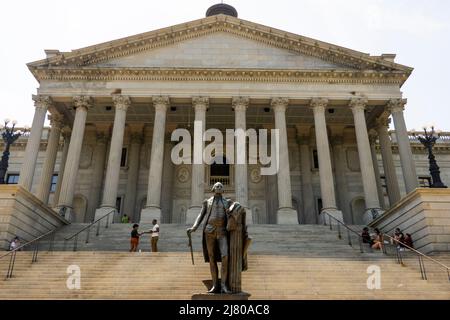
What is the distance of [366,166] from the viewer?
88.5 ft

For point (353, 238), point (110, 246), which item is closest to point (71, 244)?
point (110, 246)

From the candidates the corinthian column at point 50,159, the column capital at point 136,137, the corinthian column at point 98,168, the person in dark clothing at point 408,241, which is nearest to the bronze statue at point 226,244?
the person in dark clothing at point 408,241

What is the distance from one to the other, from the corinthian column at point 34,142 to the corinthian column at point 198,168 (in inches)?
418

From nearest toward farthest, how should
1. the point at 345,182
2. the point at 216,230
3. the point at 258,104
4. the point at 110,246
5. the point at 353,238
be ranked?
the point at 216,230 → the point at 110,246 → the point at 353,238 → the point at 258,104 → the point at 345,182

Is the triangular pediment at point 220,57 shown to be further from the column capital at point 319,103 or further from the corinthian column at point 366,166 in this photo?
the corinthian column at point 366,166

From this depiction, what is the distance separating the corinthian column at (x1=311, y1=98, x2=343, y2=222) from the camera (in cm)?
2605

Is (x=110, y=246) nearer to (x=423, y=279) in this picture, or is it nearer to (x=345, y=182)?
(x=423, y=279)

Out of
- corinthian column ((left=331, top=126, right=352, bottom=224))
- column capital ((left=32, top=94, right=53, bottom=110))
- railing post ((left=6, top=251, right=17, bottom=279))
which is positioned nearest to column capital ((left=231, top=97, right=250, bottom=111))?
corinthian column ((left=331, top=126, right=352, bottom=224))

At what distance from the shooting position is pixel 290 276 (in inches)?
548

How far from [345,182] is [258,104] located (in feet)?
34.5

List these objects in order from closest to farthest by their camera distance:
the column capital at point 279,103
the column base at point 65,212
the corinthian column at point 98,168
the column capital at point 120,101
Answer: the column base at point 65,212 → the column capital at point 120,101 → the column capital at point 279,103 → the corinthian column at point 98,168

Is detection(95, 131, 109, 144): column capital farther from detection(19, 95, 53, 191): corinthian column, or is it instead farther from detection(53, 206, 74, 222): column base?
detection(53, 206, 74, 222): column base

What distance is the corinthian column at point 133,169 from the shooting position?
32.0 meters

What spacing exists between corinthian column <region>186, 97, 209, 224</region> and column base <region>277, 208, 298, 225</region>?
17.2 feet
